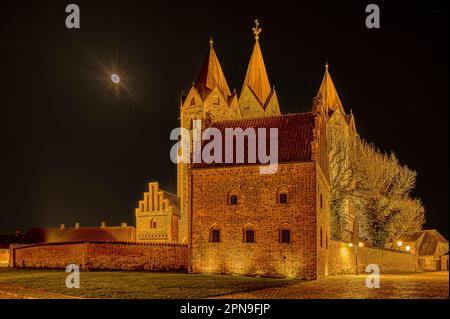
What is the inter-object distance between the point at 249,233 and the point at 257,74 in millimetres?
37733

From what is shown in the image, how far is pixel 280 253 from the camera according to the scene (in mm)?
27250

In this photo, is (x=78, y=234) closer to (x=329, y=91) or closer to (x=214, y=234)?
(x=329, y=91)

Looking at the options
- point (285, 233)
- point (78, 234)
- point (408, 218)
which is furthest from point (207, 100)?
point (285, 233)

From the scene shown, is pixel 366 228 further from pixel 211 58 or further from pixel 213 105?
pixel 211 58

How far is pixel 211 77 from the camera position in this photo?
6241 centimetres

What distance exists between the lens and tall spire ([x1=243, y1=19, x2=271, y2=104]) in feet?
205

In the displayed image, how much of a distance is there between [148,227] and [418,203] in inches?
1064

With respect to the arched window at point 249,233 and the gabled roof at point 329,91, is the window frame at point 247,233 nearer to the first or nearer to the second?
the arched window at point 249,233

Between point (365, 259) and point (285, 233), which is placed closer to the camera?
point (285, 233)

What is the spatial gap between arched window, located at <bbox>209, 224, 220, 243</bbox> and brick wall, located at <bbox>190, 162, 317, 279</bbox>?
140 millimetres

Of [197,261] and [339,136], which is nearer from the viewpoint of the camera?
[197,261]

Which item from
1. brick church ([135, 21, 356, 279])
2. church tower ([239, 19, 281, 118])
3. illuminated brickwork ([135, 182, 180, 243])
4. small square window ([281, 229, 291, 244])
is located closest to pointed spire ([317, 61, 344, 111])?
church tower ([239, 19, 281, 118])

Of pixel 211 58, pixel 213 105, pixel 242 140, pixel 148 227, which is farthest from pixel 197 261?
→ pixel 211 58

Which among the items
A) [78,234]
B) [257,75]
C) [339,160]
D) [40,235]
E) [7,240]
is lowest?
[7,240]
